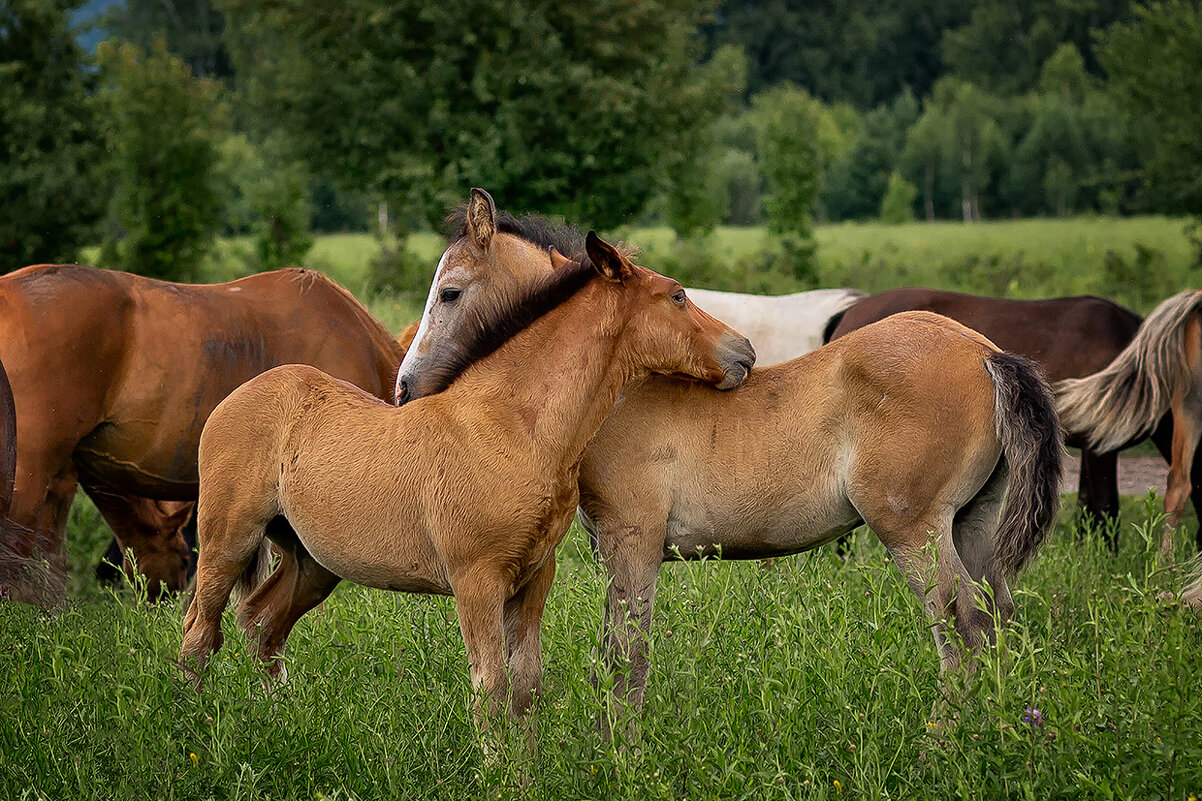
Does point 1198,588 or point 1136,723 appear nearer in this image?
point 1136,723

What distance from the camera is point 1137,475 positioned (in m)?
11.9

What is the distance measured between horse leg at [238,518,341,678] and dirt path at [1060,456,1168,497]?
27.0 feet

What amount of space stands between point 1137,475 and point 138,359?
971 centimetres

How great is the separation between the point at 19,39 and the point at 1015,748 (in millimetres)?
18042

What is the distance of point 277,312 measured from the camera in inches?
256

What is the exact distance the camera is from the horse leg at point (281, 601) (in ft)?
14.8

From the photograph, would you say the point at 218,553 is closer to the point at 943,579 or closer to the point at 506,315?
the point at 506,315

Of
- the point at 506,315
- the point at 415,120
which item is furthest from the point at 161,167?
the point at 506,315

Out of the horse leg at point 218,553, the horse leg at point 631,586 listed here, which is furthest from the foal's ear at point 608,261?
the horse leg at point 218,553

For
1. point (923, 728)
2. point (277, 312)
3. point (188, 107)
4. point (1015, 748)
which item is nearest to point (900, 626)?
point (923, 728)

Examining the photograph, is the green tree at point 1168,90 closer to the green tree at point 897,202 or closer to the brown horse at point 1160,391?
the brown horse at point 1160,391

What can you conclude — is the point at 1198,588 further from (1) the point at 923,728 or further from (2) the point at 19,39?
(2) the point at 19,39

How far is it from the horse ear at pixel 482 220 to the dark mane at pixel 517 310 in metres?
0.94

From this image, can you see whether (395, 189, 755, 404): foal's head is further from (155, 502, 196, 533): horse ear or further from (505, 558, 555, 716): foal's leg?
(155, 502, 196, 533): horse ear
